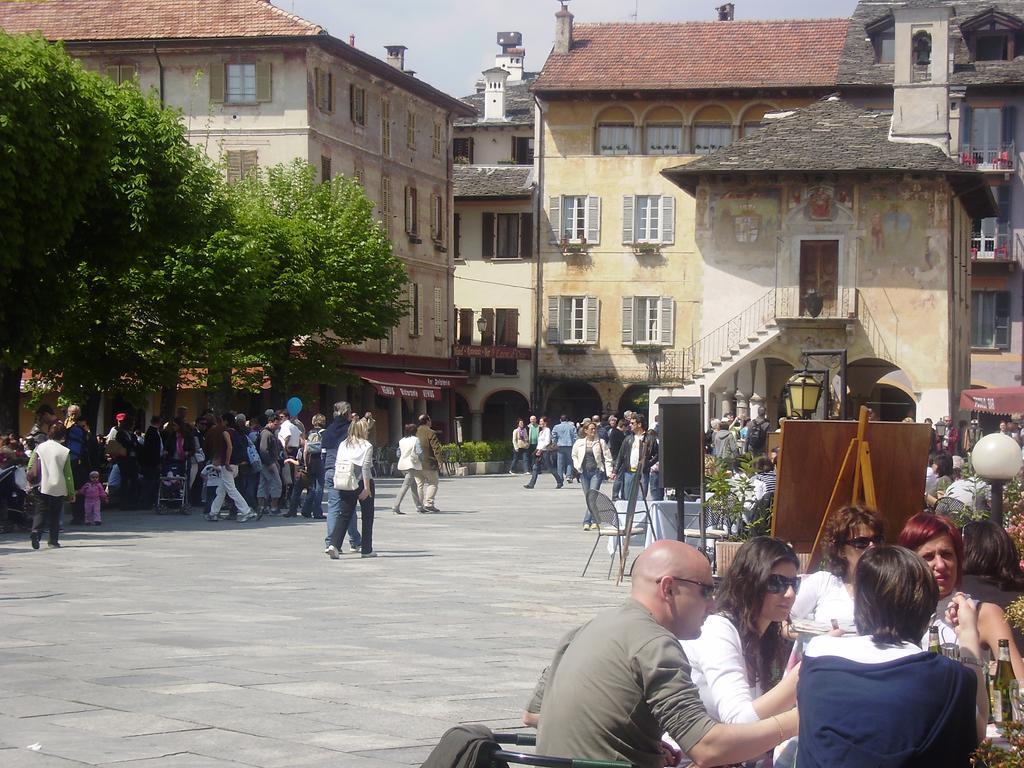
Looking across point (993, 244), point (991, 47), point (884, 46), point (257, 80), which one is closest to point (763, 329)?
point (993, 244)

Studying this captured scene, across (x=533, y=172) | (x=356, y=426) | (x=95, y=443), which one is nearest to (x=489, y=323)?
(x=533, y=172)

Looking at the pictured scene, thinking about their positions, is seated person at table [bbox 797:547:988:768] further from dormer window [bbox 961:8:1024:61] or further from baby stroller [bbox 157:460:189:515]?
dormer window [bbox 961:8:1024:61]

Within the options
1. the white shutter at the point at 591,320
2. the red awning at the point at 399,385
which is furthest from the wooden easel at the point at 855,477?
the white shutter at the point at 591,320

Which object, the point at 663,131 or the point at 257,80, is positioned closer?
the point at 257,80

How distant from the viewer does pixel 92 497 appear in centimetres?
2500

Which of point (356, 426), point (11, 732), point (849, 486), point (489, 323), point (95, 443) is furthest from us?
point (489, 323)

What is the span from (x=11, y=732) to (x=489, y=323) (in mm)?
50231

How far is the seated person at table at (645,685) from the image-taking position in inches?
188

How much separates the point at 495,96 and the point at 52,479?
1944 inches

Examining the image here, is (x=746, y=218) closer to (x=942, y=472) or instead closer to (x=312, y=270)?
(x=312, y=270)

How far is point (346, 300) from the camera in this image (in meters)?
43.9

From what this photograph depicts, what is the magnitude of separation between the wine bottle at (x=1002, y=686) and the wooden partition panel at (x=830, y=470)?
472 centimetres

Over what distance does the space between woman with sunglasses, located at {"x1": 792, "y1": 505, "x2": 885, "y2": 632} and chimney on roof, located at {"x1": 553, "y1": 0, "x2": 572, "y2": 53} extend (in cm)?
5193

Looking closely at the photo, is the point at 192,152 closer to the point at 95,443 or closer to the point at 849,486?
the point at 95,443
